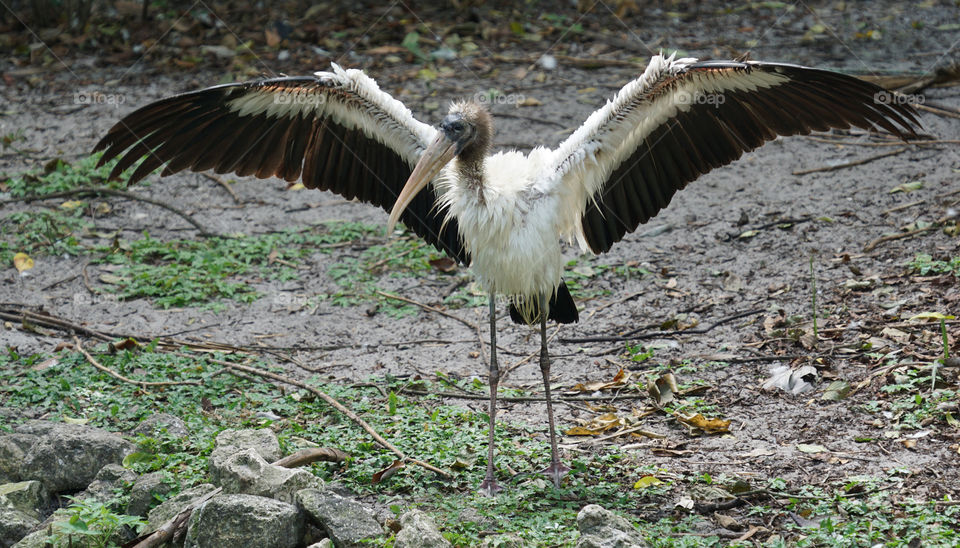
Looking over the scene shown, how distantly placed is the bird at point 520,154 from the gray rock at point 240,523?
92 centimetres

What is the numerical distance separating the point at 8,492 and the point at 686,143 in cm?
337

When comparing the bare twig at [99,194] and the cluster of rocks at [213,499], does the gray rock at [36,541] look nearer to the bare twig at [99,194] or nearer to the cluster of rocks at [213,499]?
the cluster of rocks at [213,499]

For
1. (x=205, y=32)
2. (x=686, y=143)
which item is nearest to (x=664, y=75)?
(x=686, y=143)

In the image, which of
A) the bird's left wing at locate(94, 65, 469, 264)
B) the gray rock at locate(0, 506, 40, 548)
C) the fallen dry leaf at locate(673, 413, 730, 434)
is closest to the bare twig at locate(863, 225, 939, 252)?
the fallen dry leaf at locate(673, 413, 730, 434)

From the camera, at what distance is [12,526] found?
4160mm

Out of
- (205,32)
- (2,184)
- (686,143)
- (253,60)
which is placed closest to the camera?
(686,143)

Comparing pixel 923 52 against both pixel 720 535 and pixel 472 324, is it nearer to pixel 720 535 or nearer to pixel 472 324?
pixel 472 324

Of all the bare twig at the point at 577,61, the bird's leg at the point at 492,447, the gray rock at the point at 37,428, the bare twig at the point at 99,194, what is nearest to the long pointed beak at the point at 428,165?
the bird's leg at the point at 492,447

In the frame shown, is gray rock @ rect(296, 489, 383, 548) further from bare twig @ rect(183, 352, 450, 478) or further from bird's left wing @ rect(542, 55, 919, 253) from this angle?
bird's left wing @ rect(542, 55, 919, 253)

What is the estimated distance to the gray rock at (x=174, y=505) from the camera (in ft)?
13.4

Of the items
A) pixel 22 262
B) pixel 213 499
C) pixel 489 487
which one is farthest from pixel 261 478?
pixel 22 262

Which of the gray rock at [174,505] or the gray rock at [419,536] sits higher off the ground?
the gray rock at [174,505]

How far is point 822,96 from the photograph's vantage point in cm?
426

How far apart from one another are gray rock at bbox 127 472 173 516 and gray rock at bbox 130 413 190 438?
49 centimetres
